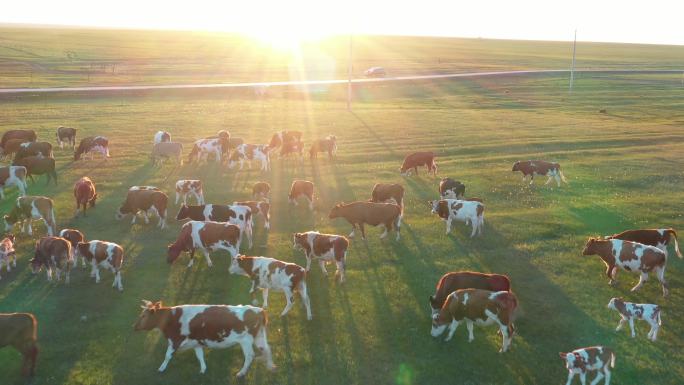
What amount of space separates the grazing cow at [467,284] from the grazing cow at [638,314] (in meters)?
2.66

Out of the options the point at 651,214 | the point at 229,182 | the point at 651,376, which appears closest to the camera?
the point at 651,376

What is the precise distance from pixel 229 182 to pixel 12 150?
12.5m

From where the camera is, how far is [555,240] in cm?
2002

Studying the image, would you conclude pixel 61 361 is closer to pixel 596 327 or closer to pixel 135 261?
pixel 135 261

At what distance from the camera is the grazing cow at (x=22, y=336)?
1162cm

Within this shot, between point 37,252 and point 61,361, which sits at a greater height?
point 37,252

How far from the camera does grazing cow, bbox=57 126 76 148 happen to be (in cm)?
3397

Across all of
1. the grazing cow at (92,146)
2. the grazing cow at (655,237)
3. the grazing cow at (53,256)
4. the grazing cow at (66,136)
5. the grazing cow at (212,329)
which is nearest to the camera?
the grazing cow at (212,329)

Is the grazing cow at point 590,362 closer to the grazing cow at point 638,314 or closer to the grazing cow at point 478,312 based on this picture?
the grazing cow at point 478,312

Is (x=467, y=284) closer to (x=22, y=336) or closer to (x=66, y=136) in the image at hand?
(x=22, y=336)

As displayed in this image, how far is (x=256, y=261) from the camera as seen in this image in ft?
49.9

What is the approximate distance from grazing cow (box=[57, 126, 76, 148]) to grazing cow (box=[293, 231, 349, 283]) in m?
22.9

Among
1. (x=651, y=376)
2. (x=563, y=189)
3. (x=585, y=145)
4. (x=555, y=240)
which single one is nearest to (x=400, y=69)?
(x=585, y=145)

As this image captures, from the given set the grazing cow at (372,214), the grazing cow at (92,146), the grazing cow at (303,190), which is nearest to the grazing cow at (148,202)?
the grazing cow at (303,190)
